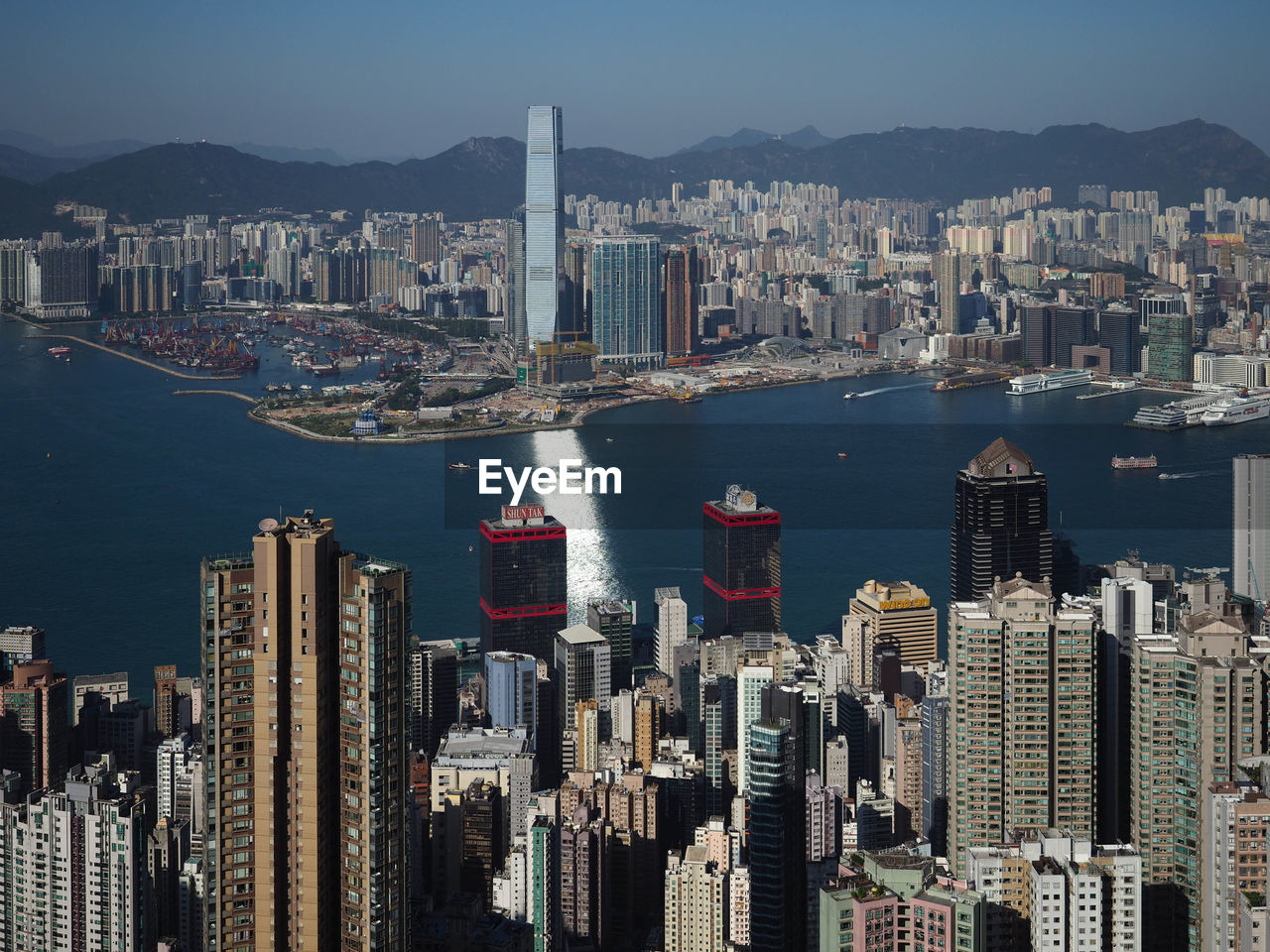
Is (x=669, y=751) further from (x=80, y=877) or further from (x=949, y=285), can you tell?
(x=949, y=285)

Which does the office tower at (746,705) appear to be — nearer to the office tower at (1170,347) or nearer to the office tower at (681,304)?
the office tower at (1170,347)

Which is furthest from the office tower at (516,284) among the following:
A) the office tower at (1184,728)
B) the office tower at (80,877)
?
the office tower at (80,877)

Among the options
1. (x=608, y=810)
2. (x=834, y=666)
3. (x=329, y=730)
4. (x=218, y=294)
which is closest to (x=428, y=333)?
(x=218, y=294)

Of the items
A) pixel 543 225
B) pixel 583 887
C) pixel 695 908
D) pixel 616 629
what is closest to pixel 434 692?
pixel 616 629

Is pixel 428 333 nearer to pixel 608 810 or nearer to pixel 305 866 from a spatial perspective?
pixel 608 810

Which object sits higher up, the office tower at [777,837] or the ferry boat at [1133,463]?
the ferry boat at [1133,463]

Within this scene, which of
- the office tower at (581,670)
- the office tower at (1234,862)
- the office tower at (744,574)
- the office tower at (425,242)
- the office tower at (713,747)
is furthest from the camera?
the office tower at (425,242)

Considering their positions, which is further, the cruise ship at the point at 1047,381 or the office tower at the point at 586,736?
the cruise ship at the point at 1047,381

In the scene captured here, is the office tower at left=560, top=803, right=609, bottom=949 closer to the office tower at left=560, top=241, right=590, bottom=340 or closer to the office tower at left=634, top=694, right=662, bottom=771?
the office tower at left=634, top=694, right=662, bottom=771
